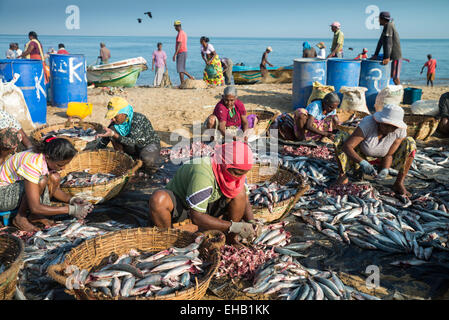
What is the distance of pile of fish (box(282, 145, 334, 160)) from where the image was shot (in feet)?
20.4

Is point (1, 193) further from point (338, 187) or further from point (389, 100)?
point (389, 100)

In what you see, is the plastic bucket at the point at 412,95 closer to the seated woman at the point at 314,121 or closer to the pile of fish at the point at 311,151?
the seated woman at the point at 314,121

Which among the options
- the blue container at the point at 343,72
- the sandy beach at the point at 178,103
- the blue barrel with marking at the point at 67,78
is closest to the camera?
the sandy beach at the point at 178,103

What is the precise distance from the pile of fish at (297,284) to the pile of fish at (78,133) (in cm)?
425

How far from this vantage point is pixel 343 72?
9.44 metres

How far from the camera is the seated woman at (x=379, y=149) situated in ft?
15.6

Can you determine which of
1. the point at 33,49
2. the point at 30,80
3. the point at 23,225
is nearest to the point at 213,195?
the point at 23,225

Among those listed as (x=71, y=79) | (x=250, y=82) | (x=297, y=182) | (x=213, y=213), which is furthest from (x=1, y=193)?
(x=250, y=82)

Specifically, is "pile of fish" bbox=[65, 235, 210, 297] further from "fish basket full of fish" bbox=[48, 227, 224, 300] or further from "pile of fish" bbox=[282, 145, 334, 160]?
"pile of fish" bbox=[282, 145, 334, 160]

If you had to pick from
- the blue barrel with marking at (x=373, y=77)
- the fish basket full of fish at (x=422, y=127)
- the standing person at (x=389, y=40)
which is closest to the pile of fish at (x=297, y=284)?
the fish basket full of fish at (x=422, y=127)

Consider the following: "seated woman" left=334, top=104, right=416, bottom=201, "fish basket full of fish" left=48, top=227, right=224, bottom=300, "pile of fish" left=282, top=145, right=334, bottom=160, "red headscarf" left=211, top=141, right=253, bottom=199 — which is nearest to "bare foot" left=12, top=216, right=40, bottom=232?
"fish basket full of fish" left=48, top=227, right=224, bottom=300

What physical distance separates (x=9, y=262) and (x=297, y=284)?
7.94 feet

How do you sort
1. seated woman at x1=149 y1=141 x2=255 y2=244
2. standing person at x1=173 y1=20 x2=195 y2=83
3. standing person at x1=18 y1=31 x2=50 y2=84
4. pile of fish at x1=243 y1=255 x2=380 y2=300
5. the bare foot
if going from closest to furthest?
pile of fish at x1=243 y1=255 x2=380 y2=300
seated woman at x1=149 y1=141 x2=255 y2=244
the bare foot
standing person at x1=18 y1=31 x2=50 y2=84
standing person at x1=173 y1=20 x2=195 y2=83

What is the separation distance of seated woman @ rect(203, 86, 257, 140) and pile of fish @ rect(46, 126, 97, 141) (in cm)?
207
